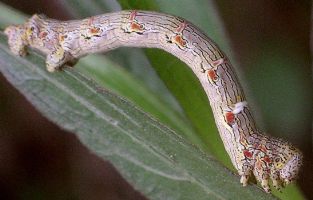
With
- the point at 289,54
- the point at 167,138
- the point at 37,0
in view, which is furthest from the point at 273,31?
the point at 167,138

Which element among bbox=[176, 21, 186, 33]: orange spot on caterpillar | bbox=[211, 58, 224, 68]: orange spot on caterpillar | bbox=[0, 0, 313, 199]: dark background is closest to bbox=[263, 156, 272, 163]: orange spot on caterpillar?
bbox=[211, 58, 224, 68]: orange spot on caterpillar

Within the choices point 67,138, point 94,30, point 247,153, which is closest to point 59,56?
point 94,30

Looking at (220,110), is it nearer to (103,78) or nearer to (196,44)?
(196,44)

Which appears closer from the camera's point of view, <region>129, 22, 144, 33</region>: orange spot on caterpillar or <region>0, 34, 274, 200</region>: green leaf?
<region>0, 34, 274, 200</region>: green leaf

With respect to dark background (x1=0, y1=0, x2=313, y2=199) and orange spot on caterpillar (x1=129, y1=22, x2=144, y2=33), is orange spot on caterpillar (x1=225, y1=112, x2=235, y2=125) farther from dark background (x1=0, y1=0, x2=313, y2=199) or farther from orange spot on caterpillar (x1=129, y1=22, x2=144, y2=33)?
dark background (x1=0, y1=0, x2=313, y2=199)

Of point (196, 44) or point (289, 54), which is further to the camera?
point (289, 54)
